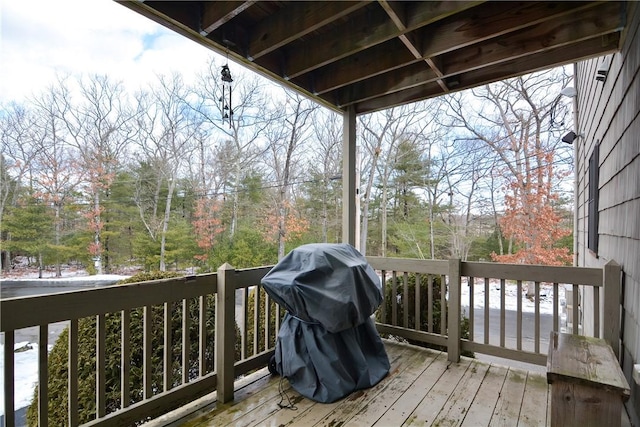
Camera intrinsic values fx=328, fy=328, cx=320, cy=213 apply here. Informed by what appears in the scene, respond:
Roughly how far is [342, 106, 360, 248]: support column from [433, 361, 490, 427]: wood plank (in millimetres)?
1530

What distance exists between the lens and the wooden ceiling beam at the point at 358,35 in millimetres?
1837

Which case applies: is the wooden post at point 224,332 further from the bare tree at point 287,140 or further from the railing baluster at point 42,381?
the bare tree at point 287,140

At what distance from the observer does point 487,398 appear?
2.13 meters

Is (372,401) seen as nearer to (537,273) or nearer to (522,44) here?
(537,273)

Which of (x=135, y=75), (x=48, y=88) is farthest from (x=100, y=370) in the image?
(x=135, y=75)

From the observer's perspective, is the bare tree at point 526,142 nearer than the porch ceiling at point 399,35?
No

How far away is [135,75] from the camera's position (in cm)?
1057

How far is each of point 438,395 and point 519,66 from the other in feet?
8.18

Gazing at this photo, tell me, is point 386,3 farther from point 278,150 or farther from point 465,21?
point 278,150

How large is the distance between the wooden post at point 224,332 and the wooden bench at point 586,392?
1.73m

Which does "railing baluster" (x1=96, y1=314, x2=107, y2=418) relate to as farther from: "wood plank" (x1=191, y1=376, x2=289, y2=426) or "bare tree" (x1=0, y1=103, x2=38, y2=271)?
"bare tree" (x1=0, y1=103, x2=38, y2=271)

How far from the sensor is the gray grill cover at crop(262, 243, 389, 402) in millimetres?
2092

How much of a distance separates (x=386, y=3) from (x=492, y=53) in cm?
108

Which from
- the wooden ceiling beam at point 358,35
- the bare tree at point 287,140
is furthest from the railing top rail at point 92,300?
the bare tree at point 287,140
